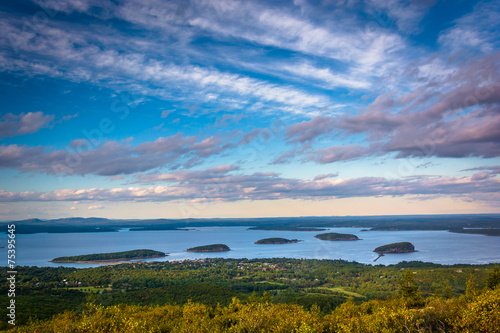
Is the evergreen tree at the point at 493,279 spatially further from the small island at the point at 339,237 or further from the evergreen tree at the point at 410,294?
the small island at the point at 339,237

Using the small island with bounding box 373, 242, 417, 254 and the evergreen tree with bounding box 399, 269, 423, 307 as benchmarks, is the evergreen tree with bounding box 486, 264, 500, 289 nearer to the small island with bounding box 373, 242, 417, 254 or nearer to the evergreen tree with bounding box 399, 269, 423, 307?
the evergreen tree with bounding box 399, 269, 423, 307

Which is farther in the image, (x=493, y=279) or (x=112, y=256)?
(x=112, y=256)

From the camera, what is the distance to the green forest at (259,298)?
14531mm

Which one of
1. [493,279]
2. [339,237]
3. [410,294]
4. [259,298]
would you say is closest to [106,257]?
[259,298]

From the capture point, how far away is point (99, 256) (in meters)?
111

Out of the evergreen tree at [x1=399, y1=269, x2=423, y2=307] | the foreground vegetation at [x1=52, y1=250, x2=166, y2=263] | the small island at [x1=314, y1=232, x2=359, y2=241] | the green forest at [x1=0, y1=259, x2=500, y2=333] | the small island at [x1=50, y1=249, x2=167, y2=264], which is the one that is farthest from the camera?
the small island at [x1=314, y1=232, x2=359, y2=241]

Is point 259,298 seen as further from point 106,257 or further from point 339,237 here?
point 339,237

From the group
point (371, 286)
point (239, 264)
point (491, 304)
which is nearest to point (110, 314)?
point (491, 304)

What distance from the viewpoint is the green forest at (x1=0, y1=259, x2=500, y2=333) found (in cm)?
1453

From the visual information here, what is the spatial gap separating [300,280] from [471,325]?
6769cm

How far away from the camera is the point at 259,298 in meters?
35.4

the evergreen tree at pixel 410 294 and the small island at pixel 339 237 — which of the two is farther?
the small island at pixel 339 237

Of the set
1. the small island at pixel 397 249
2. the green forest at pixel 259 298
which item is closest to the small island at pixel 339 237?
the small island at pixel 397 249

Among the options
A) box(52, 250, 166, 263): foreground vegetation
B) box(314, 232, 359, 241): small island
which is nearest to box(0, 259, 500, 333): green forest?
box(52, 250, 166, 263): foreground vegetation
